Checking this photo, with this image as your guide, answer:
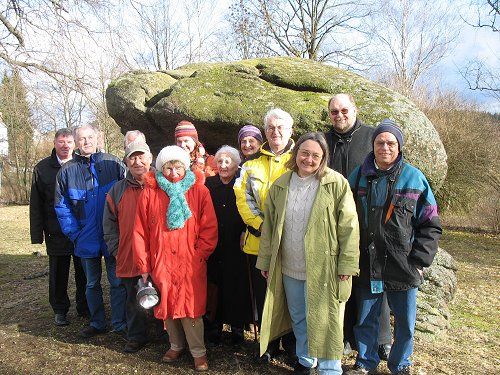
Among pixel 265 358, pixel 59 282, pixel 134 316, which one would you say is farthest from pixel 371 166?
pixel 59 282

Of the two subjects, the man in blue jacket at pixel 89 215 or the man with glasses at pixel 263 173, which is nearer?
the man with glasses at pixel 263 173

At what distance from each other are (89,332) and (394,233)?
3.02 meters

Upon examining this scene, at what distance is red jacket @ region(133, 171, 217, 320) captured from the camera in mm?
3348

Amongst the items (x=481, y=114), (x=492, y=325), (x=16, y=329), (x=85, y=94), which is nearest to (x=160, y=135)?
(x=85, y=94)

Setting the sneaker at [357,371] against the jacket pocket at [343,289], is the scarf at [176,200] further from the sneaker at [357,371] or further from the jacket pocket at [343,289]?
the sneaker at [357,371]

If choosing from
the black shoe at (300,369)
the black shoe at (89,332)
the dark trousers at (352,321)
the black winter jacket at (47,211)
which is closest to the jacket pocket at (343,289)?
the dark trousers at (352,321)

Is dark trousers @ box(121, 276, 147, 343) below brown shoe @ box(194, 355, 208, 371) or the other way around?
the other way around

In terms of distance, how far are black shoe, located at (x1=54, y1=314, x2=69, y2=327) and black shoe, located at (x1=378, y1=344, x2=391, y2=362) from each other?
3159 mm

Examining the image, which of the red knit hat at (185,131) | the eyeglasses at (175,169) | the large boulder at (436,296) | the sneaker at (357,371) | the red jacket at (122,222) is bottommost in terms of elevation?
the sneaker at (357,371)

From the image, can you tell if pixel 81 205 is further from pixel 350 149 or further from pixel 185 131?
pixel 350 149

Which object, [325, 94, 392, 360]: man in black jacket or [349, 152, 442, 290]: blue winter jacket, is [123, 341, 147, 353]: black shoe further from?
[349, 152, 442, 290]: blue winter jacket

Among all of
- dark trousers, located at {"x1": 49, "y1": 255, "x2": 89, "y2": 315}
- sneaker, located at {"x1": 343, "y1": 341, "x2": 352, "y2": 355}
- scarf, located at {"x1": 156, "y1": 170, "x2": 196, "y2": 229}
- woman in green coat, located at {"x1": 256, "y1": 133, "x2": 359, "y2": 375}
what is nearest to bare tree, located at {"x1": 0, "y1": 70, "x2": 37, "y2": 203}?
dark trousers, located at {"x1": 49, "y1": 255, "x2": 89, "y2": 315}

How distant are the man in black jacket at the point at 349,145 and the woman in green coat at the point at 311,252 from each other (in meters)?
0.55

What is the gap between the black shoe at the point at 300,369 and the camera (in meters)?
3.26
